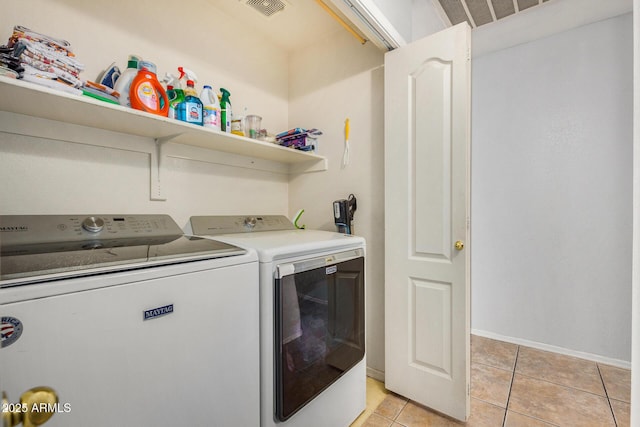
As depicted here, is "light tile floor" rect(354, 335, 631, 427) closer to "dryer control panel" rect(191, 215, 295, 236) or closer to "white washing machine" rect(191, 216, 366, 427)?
"white washing machine" rect(191, 216, 366, 427)

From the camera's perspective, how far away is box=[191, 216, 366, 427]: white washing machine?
1.12 m

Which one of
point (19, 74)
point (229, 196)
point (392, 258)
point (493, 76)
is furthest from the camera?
point (493, 76)

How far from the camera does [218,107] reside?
1618mm

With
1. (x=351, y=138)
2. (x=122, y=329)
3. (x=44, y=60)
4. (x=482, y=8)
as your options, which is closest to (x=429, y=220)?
(x=351, y=138)

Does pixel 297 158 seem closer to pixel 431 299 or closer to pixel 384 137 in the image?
pixel 384 137

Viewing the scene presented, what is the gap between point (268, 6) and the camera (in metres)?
1.85

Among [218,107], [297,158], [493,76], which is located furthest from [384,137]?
[493,76]

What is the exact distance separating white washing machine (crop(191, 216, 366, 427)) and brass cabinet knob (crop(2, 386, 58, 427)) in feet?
2.01

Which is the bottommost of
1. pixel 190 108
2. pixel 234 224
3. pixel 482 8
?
pixel 234 224

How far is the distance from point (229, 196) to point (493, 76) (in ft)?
8.46

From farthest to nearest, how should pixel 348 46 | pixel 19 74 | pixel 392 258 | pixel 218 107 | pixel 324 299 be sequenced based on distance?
pixel 348 46, pixel 392 258, pixel 218 107, pixel 324 299, pixel 19 74

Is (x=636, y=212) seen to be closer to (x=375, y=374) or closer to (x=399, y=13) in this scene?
(x=399, y=13)

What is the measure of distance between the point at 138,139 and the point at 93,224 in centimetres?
55

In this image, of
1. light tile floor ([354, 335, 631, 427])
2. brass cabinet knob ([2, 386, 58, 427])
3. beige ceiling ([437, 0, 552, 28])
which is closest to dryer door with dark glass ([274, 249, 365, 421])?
light tile floor ([354, 335, 631, 427])
